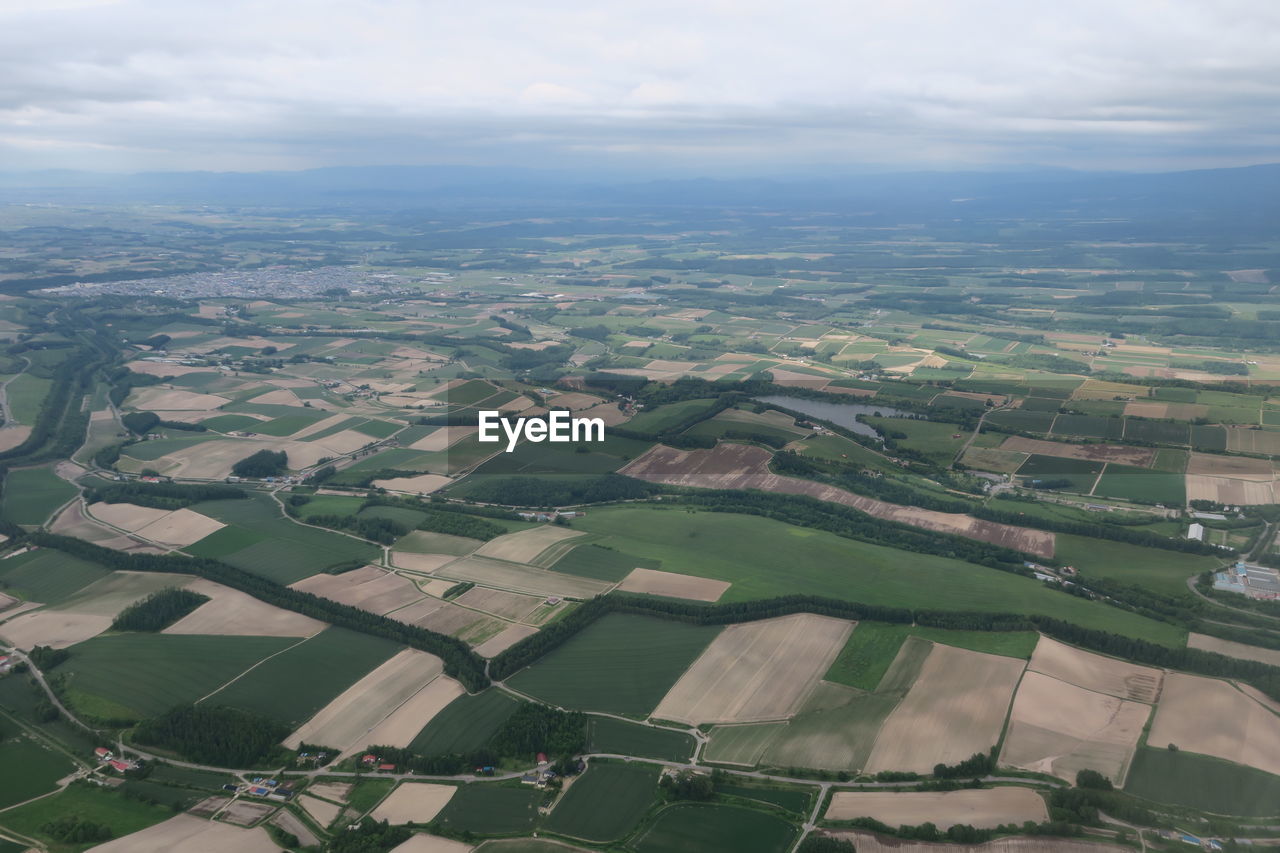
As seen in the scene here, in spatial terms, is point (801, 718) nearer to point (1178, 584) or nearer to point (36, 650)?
point (1178, 584)

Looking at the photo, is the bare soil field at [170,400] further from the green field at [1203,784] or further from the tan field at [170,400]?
the green field at [1203,784]

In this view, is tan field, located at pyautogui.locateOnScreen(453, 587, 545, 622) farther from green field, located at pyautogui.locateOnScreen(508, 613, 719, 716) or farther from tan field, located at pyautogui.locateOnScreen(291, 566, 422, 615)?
green field, located at pyautogui.locateOnScreen(508, 613, 719, 716)

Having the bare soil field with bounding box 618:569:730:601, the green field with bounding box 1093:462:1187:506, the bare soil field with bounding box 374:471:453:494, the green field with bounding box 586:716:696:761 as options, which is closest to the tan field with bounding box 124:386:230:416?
the bare soil field with bounding box 374:471:453:494

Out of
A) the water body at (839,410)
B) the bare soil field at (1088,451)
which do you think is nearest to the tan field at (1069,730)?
the bare soil field at (1088,451)

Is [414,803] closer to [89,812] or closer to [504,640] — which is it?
[504,640]

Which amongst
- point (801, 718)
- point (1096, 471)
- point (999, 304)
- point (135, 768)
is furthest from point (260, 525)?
point (999, 304)

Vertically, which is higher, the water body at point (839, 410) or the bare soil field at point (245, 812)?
the water body at point (839, 410)
